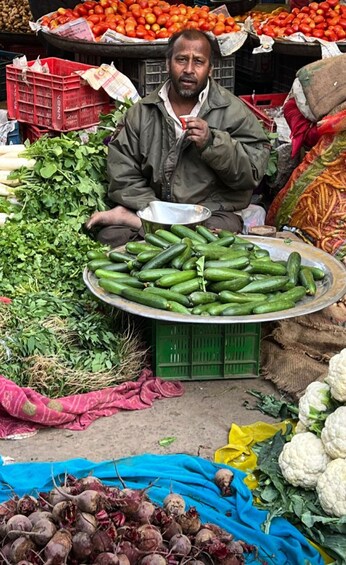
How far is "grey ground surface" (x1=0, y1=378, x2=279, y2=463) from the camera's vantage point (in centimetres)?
395

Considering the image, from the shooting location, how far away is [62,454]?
3.93 m

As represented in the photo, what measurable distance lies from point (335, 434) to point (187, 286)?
1.39m

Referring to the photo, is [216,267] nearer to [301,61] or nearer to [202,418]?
[202,418]

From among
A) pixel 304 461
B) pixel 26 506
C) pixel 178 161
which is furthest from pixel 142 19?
pixel 26 506

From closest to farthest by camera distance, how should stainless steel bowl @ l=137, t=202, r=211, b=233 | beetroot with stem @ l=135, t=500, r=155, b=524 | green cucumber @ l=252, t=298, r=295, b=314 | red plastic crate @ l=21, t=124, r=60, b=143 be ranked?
beetroot with stem @ l=135, t=500, r=155, b=524, green cucumber @ l=252, t=298, r=295, b=314, stainless steel bowl @ l=137, t=202, r=211, b=233, red plastic crate @ l=21, t=124, r=60, b=143

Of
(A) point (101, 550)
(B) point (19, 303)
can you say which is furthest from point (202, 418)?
(A) point (101, 550)

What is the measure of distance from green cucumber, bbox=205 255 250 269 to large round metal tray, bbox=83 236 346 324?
377 millimetres

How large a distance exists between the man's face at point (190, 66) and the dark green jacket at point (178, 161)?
0.16 metres

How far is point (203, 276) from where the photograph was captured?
446 centimetres

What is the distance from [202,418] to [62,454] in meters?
0.74

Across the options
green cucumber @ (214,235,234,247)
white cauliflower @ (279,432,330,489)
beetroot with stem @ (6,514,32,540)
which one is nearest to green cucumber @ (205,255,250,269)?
green cucumber @ (214,235,234,247)

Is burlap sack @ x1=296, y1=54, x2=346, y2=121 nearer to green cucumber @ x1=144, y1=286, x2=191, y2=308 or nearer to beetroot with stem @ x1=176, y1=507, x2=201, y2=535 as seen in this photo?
green cucumber @ x1=144, y1=286, x2=191, y2=308

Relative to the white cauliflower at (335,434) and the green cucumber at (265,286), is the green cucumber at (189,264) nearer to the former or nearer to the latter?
the green cucumber at (265,286)

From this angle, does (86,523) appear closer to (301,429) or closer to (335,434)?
(335,434)
